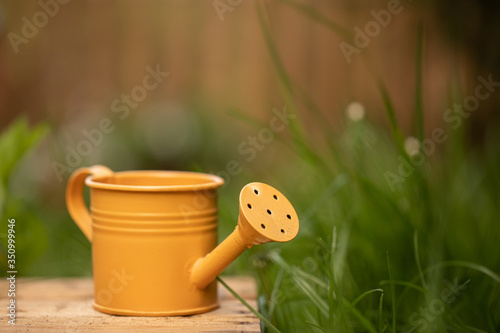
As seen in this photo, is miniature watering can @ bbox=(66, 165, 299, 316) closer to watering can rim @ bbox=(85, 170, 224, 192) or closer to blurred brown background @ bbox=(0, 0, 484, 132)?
watering can rim @ bbox=(85, 170, 224, 192)

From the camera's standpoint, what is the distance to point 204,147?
10.3 feet

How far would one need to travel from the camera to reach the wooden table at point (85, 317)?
96cm

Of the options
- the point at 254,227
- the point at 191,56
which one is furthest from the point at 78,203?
the point at 191,56

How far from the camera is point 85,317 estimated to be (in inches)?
40.4

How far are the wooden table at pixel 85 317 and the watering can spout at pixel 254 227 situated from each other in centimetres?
8

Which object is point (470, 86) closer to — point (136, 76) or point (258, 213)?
point (258, 213)

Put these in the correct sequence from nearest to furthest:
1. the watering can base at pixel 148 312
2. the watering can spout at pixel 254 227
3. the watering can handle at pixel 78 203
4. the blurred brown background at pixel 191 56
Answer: the watering can spout at pixel 254 227 < the watering can base at pixel 148 312 < the watering can handle at pixel 78 203 < the blurred brown background at pixel 191 56

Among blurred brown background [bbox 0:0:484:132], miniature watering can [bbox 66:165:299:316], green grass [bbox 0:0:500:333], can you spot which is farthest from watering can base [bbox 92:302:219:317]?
blurred brown background [bbox 0:0:484:132]

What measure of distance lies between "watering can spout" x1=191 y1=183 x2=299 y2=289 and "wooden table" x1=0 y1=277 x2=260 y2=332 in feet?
0.28

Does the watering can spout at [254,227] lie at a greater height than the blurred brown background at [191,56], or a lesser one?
lesser

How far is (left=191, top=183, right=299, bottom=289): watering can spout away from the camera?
3.00 feet

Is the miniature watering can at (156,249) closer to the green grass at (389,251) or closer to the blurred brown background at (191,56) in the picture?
the green grass at (389,251)

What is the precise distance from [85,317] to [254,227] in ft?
1.22

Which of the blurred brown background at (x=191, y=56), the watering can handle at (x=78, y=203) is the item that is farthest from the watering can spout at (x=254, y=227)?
the blurred brown background at (x=191, y=56)
